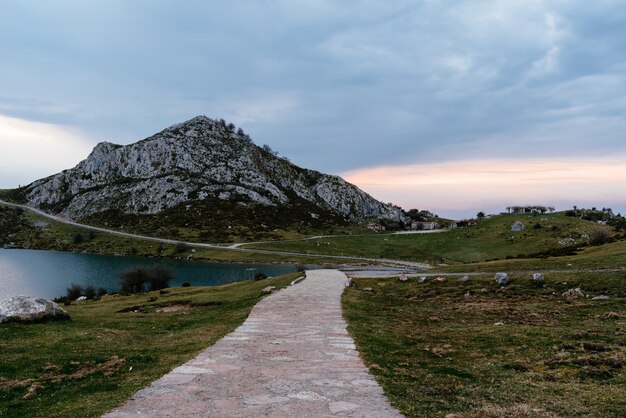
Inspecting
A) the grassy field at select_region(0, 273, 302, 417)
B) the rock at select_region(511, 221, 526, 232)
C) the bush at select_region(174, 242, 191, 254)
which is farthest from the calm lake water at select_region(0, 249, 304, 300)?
the rock at select_region(511, 221, 526, 232)

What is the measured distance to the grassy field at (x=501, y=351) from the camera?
1051 centimetres

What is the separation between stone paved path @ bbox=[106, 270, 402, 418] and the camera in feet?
30.9

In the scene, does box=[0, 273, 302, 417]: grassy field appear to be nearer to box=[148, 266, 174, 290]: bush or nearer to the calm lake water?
box=[148, 266, 174, 290]: bush

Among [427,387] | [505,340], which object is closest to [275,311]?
[505,340]

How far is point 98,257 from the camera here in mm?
148125

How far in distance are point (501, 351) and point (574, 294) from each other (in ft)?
65.4

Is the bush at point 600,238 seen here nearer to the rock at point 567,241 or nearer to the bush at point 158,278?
the rock at point 567,241

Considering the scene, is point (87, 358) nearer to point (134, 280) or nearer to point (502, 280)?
point (502, 280)

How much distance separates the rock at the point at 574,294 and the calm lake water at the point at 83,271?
74.8 m

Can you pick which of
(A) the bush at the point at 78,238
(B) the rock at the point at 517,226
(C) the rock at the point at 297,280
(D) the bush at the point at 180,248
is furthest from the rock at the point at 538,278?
(A) the bush at the point at 78,238

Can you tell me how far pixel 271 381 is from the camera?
1189 cm

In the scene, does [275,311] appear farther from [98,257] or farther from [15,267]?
[98,257]

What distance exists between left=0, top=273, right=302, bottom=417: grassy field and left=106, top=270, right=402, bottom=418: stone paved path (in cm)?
99

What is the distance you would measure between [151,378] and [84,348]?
8866 mm
